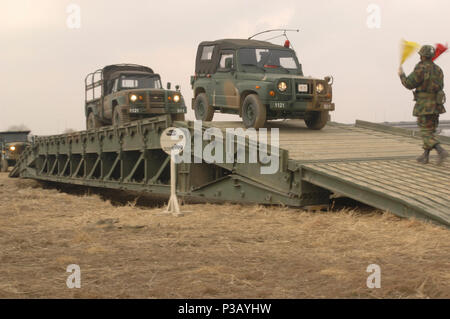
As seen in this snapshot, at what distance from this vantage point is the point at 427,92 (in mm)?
9422

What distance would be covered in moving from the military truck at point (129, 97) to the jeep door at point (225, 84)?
3.09 m

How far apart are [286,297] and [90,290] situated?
1.67 m

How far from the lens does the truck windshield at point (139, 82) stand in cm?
1599

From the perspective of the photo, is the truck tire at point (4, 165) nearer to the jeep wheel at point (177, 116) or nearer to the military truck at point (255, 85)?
the jeep wheel at point (177, 116)

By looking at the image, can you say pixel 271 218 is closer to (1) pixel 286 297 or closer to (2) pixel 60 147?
(1) pixel 286 297

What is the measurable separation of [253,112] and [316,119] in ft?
5.92

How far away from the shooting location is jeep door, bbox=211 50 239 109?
12172mm

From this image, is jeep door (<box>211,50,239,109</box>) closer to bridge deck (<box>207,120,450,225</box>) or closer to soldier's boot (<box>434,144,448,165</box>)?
bridge deck (<box>207,120,450,225</box>)

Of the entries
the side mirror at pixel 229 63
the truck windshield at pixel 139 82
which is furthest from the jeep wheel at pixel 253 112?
the truck windshield at pixel 139 82

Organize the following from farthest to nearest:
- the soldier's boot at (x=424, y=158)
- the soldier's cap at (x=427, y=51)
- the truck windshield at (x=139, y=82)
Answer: the truck windshield at (x=139, y=82) → the soldier's boot at (x=424, y=158) → the soldier's cap at (x=427, y=51)

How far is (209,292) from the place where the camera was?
457 centimetres

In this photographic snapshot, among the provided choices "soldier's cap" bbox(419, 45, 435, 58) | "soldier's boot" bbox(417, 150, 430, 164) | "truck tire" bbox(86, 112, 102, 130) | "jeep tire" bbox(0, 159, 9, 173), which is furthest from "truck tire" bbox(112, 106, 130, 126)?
"jeep tire" bbox(0, 159, 9, 173)

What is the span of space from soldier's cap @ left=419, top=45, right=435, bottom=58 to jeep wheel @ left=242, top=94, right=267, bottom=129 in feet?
11.0
